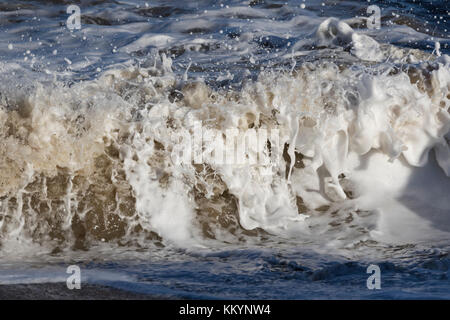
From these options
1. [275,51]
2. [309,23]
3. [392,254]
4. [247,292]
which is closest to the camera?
[247,292]

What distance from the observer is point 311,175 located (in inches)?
173

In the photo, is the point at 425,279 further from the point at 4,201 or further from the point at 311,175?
the point at 4,201

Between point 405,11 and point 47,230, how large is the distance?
5933 mm

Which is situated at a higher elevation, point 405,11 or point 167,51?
point 405,11

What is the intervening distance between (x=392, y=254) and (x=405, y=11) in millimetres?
5552

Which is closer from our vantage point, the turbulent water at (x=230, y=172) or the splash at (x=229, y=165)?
the turbulent water at (x=230, y=172)

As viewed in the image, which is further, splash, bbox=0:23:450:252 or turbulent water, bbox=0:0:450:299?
splash, bbox=0:23:450:252

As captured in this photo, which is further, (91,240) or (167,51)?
(167,51)
